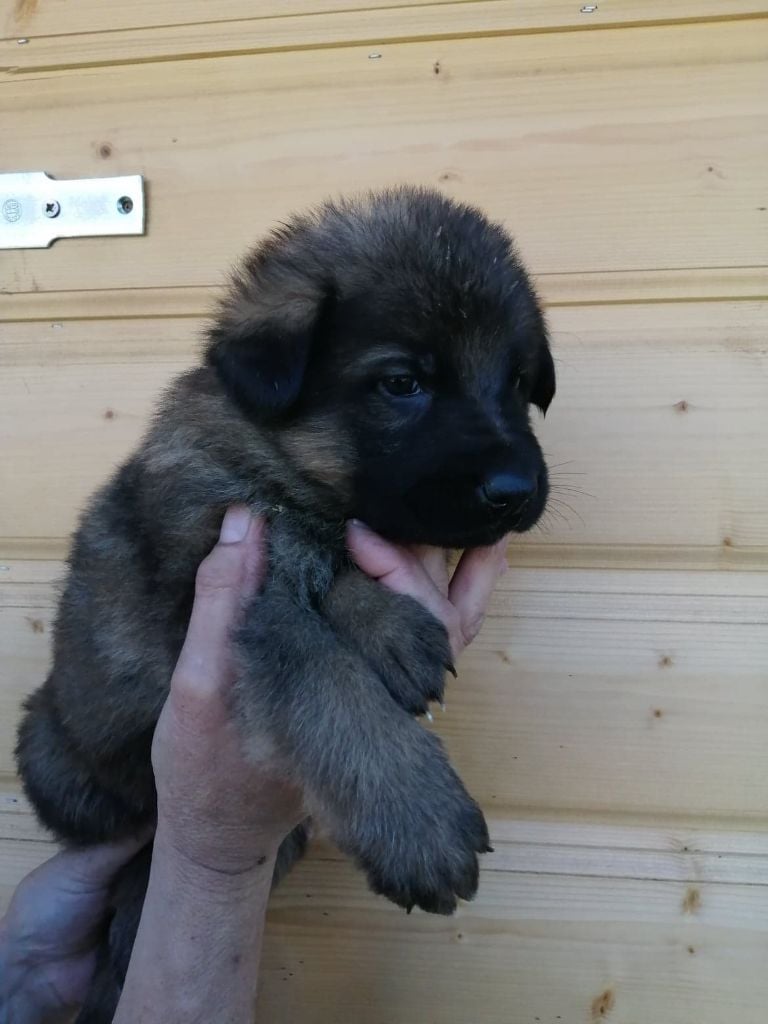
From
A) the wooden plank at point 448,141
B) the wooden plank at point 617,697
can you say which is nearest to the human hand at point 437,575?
the wooden plank at point 617,697

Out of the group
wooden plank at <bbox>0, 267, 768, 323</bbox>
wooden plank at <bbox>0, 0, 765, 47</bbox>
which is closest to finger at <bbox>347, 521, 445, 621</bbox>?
wooden plank at <bbox>0, 267, 768, 323</bbox>

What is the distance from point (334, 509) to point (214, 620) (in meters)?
0.36

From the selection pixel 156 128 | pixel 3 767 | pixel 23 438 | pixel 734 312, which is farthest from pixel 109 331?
pixel 734 312

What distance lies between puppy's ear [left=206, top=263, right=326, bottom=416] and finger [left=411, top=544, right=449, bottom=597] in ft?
1.41

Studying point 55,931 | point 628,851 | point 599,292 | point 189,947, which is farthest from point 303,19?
point 55,931

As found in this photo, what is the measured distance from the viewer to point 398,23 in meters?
2.19

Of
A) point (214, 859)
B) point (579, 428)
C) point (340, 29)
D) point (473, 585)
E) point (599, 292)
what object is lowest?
point (214, 859)

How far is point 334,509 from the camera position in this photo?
5.49 feet

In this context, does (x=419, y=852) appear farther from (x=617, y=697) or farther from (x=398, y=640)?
(x=617, y=697)

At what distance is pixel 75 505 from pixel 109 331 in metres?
0.55

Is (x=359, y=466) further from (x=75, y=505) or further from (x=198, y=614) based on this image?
(x=75, y=505)

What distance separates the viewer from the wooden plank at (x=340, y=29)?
6.92 ft

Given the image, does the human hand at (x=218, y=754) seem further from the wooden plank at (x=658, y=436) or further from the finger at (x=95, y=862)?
the wooden plank at (x=658, y=436)

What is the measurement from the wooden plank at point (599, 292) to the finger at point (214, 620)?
38.0 inches
